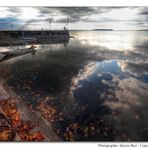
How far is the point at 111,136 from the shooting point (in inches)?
208

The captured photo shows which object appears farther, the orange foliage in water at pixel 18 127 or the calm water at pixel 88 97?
the calm water at pixel 88 97

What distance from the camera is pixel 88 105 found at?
7.18 m

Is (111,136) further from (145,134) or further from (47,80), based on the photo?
(47,80)

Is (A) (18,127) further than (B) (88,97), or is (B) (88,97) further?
(B) (88,97)

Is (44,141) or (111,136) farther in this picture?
(111,136)

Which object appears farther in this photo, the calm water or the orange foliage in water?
the calm water

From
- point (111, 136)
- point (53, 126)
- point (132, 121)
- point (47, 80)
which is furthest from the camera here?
point (47, 80)

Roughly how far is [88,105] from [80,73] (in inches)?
179

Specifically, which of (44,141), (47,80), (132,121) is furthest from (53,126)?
(47,80)
